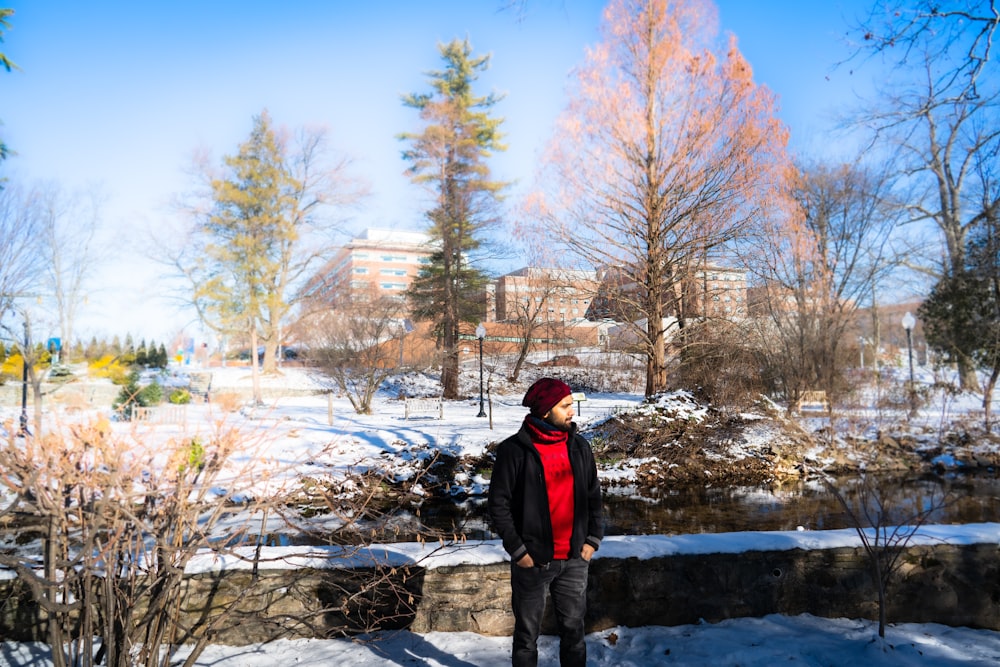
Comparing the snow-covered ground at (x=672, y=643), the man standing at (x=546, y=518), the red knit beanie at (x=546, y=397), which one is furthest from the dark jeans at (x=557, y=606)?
the red knit beanie at (x=546, y=397)

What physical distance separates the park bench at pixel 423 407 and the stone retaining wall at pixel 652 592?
42.8 ft

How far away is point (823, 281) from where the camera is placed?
17516mm

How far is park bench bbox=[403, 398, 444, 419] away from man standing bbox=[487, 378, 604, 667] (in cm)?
1381

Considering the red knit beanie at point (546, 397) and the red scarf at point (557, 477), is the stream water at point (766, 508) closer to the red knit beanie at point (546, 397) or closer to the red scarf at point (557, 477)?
the red scarf at point (557, 477)

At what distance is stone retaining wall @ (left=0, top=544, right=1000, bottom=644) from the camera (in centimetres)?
353

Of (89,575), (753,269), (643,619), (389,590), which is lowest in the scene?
(643,619)

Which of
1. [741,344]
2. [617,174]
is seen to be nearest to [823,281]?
[741,344]

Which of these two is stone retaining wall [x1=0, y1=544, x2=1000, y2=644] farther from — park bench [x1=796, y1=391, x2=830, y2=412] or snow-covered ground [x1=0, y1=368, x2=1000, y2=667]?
park bench [x1=796, y1=391, x2=830, y2=412]

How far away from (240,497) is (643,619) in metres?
7.27

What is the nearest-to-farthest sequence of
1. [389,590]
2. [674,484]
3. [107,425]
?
[107,425]
[389,590]
[674,484]

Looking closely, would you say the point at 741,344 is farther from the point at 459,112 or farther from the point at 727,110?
the point at 459,112

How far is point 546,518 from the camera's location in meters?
2.88

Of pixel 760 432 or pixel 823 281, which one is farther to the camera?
pixel 823 281

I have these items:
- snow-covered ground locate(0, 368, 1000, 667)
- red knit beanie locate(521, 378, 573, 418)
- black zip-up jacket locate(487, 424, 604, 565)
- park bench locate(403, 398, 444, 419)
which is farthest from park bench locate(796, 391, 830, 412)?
red knit beanie locate(521, 378, 573, 418)
